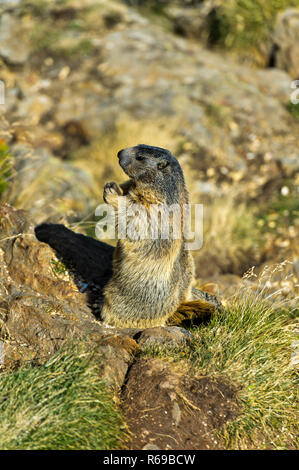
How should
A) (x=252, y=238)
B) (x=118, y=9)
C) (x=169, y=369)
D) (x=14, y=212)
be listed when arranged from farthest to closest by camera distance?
(x=118, y=9), (x=252, y=238), (x=14, y=212), (x=169, y=369)

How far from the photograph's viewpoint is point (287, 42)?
1568cm

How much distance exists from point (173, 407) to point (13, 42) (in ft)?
43.5

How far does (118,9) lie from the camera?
16.2 m

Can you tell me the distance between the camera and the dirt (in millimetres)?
4523

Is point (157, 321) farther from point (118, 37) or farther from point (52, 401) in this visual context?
point (118, 37)

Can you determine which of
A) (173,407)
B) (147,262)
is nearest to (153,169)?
(147,262)

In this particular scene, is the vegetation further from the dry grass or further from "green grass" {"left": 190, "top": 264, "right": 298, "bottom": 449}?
"green grass" {"left": 190, "top": 264, "right": 298, "bottom": 449}

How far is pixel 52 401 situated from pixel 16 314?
1447 mm

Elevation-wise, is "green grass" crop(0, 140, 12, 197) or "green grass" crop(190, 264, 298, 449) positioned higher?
"green grass" crop(190, 264, 298, 449)

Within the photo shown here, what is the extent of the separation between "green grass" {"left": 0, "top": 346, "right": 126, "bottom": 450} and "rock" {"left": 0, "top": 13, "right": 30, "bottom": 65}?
1210 cm

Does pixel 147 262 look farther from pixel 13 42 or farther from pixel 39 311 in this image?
pixel 13 42

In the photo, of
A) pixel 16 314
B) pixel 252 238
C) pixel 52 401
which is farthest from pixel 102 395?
pixel 252 238

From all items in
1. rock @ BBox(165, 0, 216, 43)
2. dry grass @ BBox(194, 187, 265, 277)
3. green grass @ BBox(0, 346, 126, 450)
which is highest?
green grass @ BBox(0, 346, 126, 450)

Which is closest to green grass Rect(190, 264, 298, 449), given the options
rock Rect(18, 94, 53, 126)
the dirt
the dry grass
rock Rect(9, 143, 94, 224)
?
the dirt
